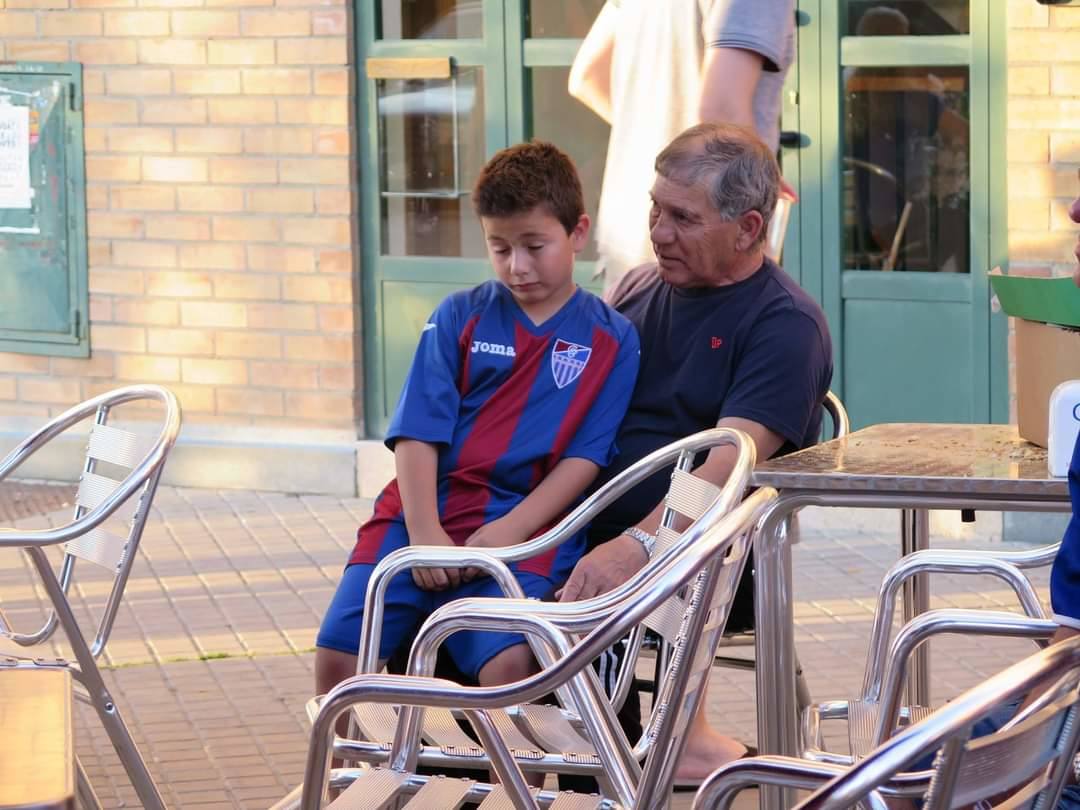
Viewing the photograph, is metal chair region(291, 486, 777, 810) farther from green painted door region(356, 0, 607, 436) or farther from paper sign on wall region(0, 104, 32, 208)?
paper sign on wall region(0, 104, 32, 208)

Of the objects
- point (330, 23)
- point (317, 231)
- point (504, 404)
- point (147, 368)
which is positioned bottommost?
point (147, 368)

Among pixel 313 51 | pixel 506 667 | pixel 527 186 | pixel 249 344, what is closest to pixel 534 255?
pixel 527 186

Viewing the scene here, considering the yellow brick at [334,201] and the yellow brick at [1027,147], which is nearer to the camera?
the yellow brick at [1027,147]

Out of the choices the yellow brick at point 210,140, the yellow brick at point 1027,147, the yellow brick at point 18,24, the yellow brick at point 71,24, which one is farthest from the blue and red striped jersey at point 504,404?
the yellow brick at point 18,24

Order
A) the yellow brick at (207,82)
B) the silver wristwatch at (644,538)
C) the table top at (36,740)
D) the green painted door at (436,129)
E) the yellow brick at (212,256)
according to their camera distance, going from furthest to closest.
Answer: the yellow brick at (212,256) < the yellow brick at (207,82) < the green painted door at (436,129) < the silver wristwatch at (644,538) < the table top at (36,740)

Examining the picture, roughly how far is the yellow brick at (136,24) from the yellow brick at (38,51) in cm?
20

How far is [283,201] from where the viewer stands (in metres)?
8.09

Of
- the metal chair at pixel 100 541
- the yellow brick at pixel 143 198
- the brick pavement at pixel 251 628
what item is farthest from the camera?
the yellow brick at pixel 143 198

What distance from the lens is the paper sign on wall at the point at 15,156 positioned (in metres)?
8.68

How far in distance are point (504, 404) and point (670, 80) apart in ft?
4.25

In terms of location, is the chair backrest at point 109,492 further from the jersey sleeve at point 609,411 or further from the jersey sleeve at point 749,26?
the jersey sleeve at point 749,26

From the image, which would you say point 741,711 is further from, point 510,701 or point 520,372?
point 510,701

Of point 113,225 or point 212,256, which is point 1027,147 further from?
point 113,225

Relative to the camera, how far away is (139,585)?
6.50 metres
